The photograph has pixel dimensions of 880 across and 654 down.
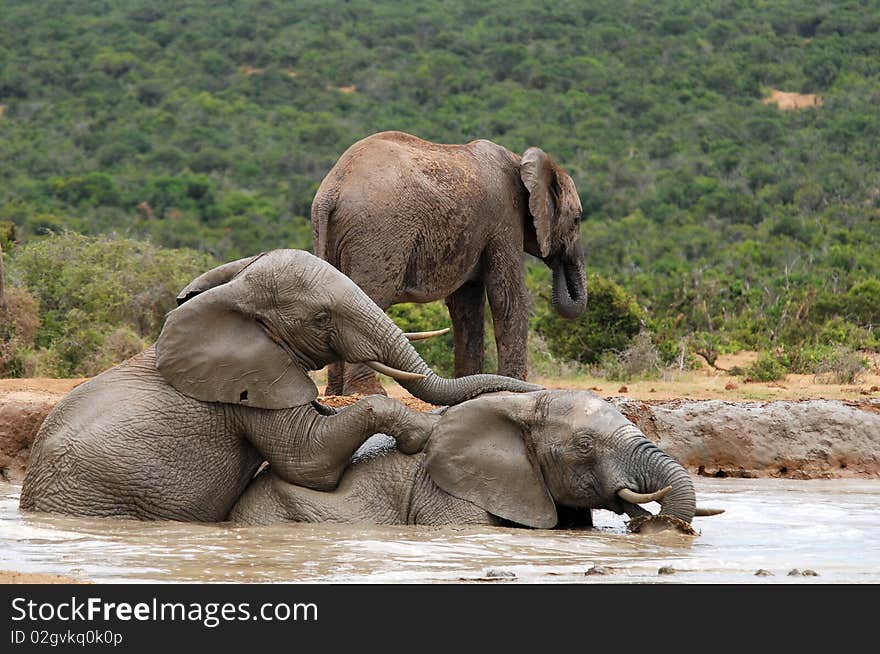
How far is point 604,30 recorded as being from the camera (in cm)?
5450

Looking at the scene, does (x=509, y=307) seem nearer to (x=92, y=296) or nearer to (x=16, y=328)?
(x=16, y=328)

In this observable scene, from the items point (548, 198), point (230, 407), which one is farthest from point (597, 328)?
point (230, 407)

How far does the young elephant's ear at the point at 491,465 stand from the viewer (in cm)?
688

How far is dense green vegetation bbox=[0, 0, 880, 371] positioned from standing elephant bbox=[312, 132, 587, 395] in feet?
16.0

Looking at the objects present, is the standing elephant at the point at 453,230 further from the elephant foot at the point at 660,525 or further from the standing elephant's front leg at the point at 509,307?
the elephant foot at the point at 660,525

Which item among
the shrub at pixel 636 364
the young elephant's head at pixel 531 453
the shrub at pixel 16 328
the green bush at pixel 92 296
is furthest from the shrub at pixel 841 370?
the shrub at pixel 16 328

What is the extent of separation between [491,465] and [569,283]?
14.9ft

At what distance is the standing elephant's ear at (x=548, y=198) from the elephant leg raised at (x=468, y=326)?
64cm

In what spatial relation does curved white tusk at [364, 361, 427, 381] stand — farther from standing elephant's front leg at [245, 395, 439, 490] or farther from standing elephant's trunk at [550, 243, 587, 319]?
standing elephant's trunk at [550, 243, 587, 319]

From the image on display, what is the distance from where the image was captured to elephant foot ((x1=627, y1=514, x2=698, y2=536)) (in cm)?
666

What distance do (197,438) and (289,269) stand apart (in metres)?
0.86

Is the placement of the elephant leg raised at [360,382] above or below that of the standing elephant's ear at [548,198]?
below

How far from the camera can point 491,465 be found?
22.5 feet
